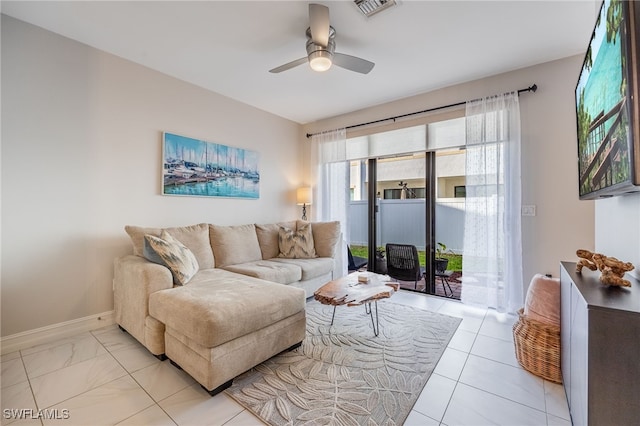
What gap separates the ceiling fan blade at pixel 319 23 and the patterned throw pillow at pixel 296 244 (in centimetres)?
223

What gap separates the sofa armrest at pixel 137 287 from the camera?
78.3 inches

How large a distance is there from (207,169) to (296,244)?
4.76 feet

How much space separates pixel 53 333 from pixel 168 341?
50.6 inches

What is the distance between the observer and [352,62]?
7.23 feet

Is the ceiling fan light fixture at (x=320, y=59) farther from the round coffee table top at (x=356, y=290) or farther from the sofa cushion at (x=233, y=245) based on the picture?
the sofa cushion at (x=233, y=245)

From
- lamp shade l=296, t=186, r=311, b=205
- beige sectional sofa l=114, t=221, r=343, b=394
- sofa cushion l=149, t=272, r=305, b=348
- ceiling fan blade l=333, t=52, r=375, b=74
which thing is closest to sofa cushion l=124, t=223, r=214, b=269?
beige sectional sofa l=114, t=221, r=343, b=394

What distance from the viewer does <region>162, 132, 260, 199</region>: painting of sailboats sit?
9.79 ft

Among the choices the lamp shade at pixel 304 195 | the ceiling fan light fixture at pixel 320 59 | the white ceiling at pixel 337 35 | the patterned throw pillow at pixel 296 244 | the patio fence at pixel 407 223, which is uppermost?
the white ceiling at pixel 337 35

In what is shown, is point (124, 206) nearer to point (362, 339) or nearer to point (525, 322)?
point (362, 339)

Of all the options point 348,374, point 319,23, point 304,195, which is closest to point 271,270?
Result: point 348,374

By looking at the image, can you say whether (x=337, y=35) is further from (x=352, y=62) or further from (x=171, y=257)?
(x=171, y=257)

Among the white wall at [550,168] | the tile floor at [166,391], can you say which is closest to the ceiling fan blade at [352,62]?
the white wall at [550,168]

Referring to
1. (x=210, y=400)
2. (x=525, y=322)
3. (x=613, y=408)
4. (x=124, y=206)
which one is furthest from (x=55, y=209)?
(x=525, y=322)

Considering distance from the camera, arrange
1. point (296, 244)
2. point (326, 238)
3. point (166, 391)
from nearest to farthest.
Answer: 1. point (166, 391)
2. point (296, 244)
3. point (326, 238)
